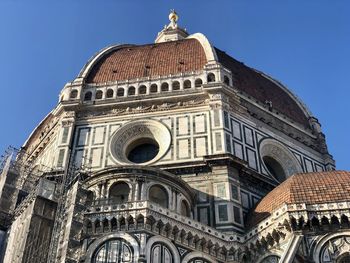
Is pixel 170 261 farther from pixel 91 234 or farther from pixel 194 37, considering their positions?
pixel 194 37

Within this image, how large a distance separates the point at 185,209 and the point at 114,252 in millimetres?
4083

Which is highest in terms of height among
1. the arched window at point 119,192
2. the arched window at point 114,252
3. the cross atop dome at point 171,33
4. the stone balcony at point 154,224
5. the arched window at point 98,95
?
Answer: the cross atop dome at point 171,33

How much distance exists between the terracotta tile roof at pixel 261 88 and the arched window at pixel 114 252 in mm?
12193

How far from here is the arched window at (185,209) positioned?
1973cm

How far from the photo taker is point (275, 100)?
28203 millimetres

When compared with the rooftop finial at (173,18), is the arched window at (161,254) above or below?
below

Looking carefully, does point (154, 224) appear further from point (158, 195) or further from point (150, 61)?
point (150, 61)

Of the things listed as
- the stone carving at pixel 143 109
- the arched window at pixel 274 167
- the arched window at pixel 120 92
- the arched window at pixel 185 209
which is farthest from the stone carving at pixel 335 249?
the arched window at pixel 120 92

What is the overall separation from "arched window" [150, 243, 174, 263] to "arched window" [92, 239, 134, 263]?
0.72 m

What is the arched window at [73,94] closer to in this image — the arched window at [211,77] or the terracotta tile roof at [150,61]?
the terracotta tile roof at [150,61]

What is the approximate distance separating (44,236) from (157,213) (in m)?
3.91

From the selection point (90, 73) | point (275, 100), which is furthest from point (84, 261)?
point (275, 100)

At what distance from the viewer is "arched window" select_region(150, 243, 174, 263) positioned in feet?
54.9

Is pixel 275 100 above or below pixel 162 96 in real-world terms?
above
